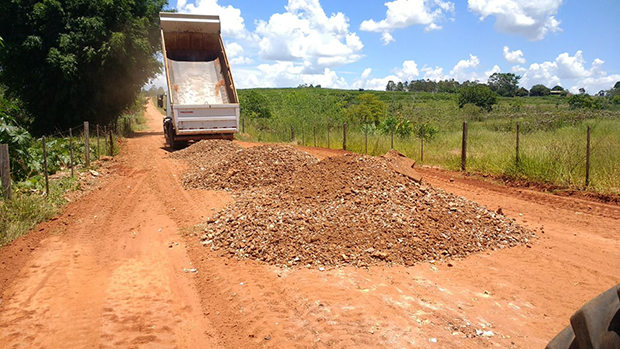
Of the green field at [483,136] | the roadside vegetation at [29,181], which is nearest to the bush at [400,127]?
the green field at [483,136]

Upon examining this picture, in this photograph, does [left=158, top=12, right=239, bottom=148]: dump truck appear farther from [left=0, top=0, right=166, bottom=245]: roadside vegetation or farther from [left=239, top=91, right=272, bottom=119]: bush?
[left=239, top=91, right=272, bottom=119]: bush

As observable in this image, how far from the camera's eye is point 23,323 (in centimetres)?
435

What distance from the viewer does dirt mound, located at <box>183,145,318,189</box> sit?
10.3 meters

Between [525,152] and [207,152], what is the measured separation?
9404 millimetres

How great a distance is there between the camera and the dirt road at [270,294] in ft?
13.3

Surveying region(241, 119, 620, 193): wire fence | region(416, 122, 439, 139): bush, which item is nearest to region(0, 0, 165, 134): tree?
region(241, 119, 620, 193): wire fence

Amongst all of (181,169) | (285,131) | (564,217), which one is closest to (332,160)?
(564,217)

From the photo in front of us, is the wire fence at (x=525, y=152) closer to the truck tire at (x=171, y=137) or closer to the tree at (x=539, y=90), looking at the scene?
Answer: the truck tire at (x=171, y=137)

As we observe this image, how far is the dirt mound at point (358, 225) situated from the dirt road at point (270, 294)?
0.27 m

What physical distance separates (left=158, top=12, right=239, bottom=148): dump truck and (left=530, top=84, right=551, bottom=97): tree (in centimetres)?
6488

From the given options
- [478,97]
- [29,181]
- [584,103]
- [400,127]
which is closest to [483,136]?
[400,127]

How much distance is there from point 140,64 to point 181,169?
14.8 metres

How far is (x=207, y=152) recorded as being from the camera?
14.7 m

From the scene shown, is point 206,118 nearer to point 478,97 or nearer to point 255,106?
point 255,106
